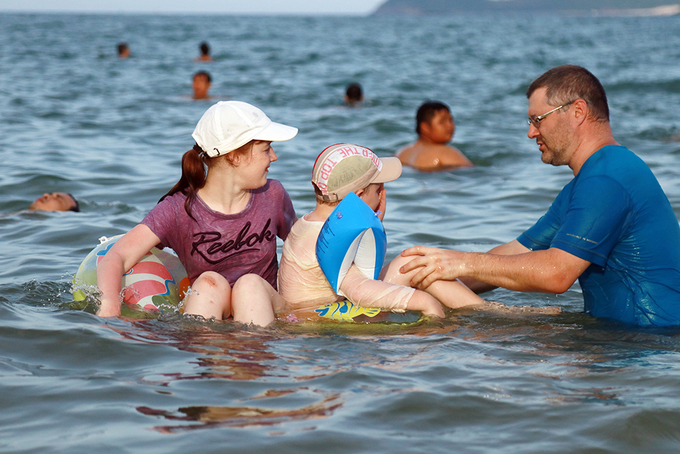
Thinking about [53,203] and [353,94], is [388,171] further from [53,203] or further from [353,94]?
[353,94]

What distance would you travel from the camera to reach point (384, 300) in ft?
16.7

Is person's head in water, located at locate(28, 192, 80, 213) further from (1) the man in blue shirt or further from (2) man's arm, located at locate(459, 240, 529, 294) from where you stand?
(1) the man in blue shirt

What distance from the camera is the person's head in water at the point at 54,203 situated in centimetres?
916

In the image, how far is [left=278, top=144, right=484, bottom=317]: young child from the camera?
510 centimetres

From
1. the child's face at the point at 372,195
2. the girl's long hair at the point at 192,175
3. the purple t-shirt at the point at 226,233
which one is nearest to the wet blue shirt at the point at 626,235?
the child's face at the point at 372,195

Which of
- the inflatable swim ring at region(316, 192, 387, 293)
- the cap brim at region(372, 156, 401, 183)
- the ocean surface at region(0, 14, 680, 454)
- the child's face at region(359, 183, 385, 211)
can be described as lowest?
the ocean surface at region(0, 14, 680, 454)

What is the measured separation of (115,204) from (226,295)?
16.8 ft

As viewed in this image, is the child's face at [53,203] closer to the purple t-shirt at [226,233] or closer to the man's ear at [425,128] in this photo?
the purple t-shirt at [226,233]

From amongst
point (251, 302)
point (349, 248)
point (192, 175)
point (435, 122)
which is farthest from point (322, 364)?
point (435, 122)

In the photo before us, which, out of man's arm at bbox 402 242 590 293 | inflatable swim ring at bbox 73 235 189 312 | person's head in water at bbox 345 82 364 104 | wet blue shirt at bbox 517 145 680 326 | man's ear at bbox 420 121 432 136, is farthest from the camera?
person's head in water at bbox 345 82 364 104

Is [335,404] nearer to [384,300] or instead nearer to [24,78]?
[384,300]

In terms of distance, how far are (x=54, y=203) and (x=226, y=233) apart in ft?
15.2

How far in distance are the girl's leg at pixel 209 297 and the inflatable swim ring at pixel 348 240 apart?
0.70 metres

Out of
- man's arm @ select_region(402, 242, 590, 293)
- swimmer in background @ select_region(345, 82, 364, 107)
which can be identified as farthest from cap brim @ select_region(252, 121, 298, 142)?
swimmer in background @ select_region(345, 82, 364, 107)
